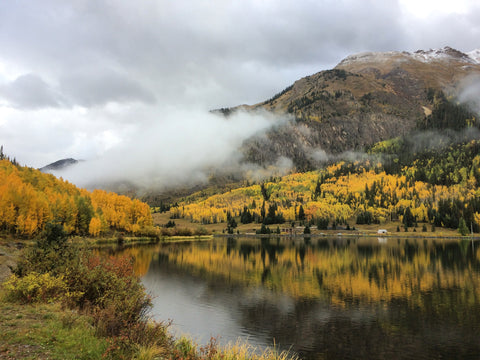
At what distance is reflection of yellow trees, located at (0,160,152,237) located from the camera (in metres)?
89.1

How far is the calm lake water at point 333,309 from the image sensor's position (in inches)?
965

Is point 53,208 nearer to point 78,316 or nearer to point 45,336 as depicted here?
point 78,316

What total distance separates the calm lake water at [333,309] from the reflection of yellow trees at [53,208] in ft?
73.4

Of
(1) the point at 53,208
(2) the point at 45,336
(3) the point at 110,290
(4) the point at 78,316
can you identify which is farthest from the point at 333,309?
(1) the point at 53,208

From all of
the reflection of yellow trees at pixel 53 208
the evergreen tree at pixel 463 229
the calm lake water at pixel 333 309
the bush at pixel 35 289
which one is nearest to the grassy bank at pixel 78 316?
the bush at pixel 35 289

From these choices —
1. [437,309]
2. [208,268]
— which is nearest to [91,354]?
[437,309]

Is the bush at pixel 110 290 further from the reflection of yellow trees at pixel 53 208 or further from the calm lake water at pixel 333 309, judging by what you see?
the reflection of yellow trees at pixel 53 208

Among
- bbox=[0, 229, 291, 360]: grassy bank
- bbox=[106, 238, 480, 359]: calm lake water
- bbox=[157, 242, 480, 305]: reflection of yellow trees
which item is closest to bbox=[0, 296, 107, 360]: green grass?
bbox=[0, 229, 291, 360]: grassy bank

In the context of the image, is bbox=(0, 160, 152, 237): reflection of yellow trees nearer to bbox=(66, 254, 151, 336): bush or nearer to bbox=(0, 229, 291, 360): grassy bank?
bbox=(0, 229, 291, 360): grassy bank

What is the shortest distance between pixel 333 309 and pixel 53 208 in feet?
327

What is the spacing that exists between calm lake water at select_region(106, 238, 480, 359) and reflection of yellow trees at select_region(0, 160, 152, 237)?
22.4 metres

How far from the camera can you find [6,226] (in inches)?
3573

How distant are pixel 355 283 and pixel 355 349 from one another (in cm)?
2587

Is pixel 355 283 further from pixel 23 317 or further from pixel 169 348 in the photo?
pixel 23 317
